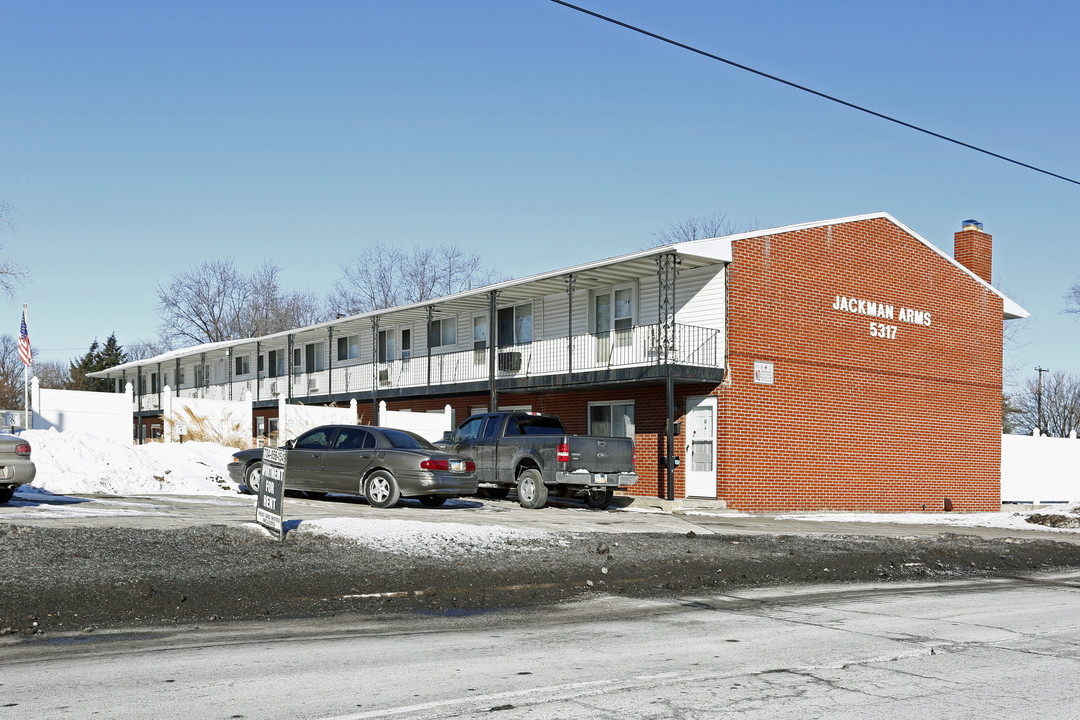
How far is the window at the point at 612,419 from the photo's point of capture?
88.6 ft

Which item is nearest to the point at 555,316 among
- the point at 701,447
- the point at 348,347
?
the point at 701,447

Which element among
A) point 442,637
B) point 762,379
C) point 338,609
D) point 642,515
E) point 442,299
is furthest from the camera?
point 442,299

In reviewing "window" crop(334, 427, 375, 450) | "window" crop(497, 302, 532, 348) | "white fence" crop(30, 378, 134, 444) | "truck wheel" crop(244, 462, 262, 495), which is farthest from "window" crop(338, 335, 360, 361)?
"window" crop(334, 427, 375, 450)

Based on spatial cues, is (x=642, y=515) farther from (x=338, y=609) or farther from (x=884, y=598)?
(x=338, y=609)

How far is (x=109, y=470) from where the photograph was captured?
20344mm

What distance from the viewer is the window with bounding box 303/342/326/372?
42.4 metres

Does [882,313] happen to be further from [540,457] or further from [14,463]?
[14,463]

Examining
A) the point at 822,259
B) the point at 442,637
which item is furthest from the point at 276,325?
the point at 442,637

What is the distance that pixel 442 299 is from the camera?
103ft

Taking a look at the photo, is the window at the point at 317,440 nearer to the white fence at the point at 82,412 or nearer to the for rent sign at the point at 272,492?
the for rent sign at the point at 272,492

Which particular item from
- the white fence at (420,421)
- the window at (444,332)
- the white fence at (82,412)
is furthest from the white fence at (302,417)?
the window at (444,332)

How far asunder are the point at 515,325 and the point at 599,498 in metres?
10.4

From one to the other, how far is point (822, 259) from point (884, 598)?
16787 mm

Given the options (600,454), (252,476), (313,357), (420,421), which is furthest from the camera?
(313,357)
